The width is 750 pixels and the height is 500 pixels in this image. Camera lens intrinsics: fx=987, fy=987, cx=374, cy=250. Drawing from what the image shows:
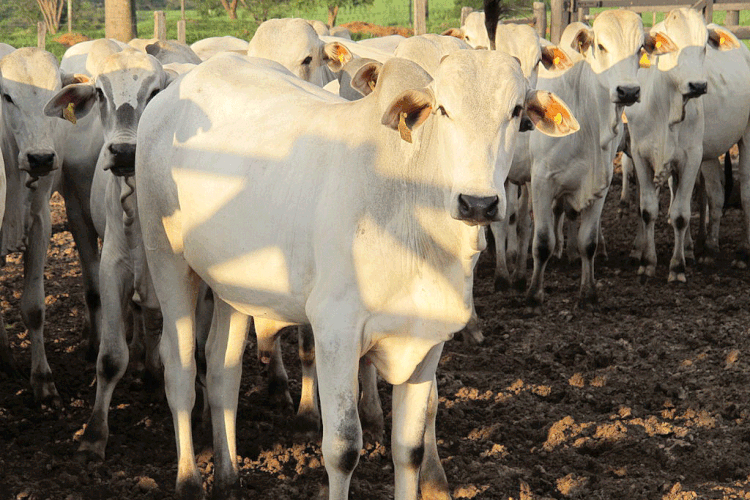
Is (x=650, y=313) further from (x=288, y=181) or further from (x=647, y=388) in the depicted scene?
(x=288, y=181)

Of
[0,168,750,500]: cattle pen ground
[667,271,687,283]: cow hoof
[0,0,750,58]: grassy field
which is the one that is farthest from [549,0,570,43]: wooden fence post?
[0,0,750,58]: grassy field

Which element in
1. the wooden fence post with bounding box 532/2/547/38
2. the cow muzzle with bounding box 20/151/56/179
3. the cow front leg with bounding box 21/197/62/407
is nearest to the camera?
the cow muzzle with bounding box 20/151/56/179

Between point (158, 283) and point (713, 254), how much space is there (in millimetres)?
5982

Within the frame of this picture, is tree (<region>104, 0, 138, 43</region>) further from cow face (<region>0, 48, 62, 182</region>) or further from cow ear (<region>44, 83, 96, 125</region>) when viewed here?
cow ear (<region>44, 83, 96, 125</region>)

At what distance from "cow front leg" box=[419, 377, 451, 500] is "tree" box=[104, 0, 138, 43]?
8078 mm

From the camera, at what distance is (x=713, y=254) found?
891cm

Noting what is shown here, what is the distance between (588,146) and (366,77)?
3.38 meters

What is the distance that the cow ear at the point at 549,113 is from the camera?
3.50 meters

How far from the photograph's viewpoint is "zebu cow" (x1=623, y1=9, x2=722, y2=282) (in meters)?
8.24

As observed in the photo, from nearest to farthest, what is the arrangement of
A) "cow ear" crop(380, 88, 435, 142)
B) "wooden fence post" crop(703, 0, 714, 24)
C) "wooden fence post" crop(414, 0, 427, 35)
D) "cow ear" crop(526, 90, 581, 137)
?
"cow ear" crop(380, 88, 435, 142) < "cow ear" crop(526, 90, 581, 137) < "wooden fence post" crop(703, 0, 714, 24) < "wooden fence post" crop(414, 0, 427, 35)

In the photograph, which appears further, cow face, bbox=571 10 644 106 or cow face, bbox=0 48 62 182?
cow face, bbox=571 10 644 106

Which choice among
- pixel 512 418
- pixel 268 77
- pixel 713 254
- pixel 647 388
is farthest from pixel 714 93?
pixel 268 77

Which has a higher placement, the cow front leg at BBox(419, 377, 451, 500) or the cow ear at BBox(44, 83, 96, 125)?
the cow ear at BBox(44, 83, 96, 125)

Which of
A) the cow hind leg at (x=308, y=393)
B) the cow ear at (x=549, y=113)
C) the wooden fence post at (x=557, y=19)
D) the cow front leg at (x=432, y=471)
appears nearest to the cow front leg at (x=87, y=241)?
the cow hind leg at (x=308, y=393)
